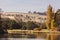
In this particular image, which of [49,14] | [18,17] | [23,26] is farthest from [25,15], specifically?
[49,14]

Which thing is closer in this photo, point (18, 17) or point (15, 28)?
point (15, 28)

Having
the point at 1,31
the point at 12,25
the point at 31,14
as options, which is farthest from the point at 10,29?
the point at 31,14

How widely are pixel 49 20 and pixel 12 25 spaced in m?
6.27

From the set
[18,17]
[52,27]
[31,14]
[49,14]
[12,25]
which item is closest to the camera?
[52,27]

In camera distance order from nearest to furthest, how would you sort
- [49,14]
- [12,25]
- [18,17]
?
[49,14], [12,25], [18,17]

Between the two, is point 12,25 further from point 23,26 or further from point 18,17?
point 18,17

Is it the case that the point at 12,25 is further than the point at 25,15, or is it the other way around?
the point at 25,15

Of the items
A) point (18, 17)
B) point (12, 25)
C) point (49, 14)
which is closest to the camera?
point (49, 14)

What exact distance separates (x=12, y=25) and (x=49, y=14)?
5979 mm

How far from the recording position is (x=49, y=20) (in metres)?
A: 33.6

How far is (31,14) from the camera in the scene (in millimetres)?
51656

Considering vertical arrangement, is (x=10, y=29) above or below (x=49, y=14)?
below

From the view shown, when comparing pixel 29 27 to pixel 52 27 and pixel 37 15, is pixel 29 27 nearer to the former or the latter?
pixel 52 27

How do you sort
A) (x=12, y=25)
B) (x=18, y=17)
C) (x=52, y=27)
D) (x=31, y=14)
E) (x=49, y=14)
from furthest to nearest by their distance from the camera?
(x=31, y=14) < (x=18, y=17) < (x=12, y=25) < (x=49, y=14) < (x=52, y=27)
